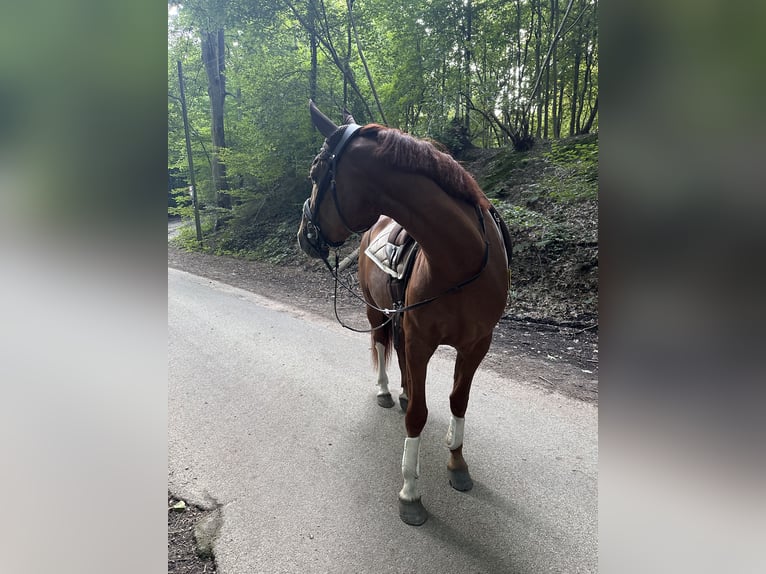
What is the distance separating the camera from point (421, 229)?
1.74 m

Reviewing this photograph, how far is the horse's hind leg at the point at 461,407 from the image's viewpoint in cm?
218

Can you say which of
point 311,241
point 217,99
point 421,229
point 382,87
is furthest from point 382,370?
point 217,99

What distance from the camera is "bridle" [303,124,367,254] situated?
67.7 inches

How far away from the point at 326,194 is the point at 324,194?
1 cm

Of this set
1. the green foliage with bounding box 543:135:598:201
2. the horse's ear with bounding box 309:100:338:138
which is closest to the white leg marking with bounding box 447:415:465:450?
the horse's ear with bounding box 309:100:338:138

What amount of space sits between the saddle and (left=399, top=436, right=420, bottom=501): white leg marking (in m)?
0.79

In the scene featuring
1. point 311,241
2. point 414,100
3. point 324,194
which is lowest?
point 311,241

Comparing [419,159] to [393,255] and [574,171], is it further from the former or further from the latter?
[574,171]

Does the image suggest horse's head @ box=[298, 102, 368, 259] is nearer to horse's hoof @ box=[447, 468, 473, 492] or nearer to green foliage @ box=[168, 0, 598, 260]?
horse's hoof @ box=[447, 468, 473, 492]

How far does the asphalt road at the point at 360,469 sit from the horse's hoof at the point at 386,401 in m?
0.08

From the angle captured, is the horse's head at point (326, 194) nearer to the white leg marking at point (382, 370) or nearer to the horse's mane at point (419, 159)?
Answer: the horse's mane at point (419, 159)

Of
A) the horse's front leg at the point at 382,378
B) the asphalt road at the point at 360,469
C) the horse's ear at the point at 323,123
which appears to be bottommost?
the asphalt road at the point at 360,469

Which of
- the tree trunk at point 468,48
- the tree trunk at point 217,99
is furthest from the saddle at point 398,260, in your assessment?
the tree trunk at point 217,99
